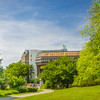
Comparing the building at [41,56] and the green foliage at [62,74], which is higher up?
the building at [41,56]

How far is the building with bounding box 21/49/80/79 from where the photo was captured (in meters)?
97.8

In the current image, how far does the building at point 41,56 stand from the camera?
9775 cm

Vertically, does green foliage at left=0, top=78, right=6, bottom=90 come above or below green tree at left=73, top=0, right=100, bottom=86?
below

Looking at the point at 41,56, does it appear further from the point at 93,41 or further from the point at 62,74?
the point at 93,41

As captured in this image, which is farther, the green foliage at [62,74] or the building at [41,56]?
the building at [41,56]

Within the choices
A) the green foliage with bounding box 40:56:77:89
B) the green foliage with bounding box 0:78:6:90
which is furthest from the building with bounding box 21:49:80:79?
the green foliage with bounding box 0:78:6:90

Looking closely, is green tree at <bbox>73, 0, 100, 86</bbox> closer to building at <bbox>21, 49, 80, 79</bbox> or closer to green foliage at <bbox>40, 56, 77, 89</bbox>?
green foliage at <bbox>40, 56, 77, 89</bbox>

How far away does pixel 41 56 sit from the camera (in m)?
98.0

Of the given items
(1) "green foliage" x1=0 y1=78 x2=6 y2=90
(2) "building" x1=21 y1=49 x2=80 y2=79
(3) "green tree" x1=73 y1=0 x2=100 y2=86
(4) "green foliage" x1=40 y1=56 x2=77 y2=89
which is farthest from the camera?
(2) "building" x1=21 y1=49 x2=80 y2=79

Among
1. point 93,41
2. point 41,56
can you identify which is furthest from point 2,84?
point 41,56

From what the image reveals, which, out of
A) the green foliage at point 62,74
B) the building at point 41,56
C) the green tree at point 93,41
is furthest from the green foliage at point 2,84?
the building at point 41,56

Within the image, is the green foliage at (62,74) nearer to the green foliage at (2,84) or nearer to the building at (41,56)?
the green foliage at (2,84)

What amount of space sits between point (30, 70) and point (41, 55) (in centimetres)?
972

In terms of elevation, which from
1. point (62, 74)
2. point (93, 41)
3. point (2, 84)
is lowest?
point (2, 84)
